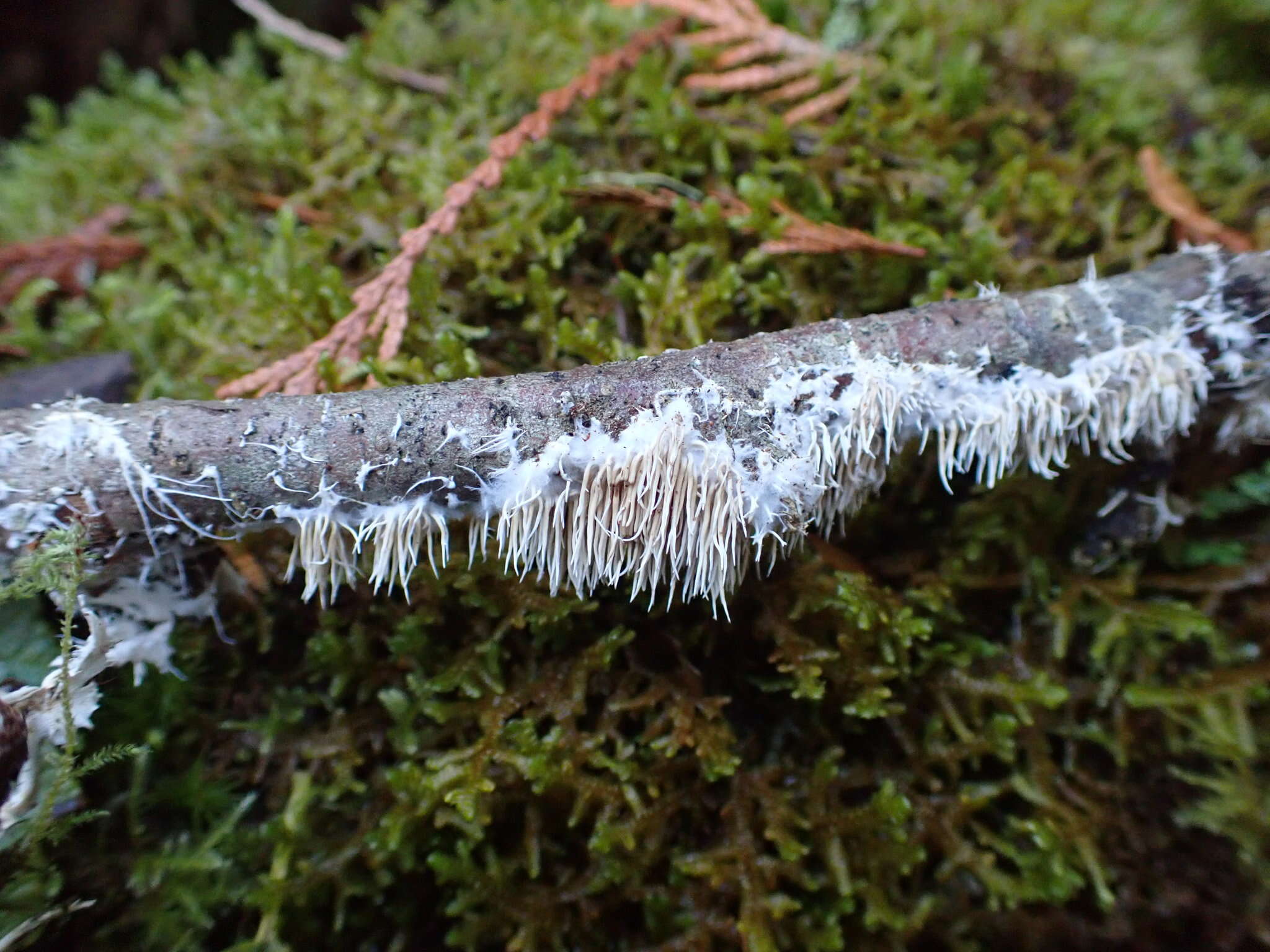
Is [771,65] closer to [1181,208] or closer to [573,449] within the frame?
[1181,208]

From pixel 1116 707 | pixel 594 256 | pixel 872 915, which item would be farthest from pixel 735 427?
pixel 1116 707

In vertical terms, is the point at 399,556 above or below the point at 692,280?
below

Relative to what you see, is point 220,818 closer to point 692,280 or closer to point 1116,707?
point 692,280

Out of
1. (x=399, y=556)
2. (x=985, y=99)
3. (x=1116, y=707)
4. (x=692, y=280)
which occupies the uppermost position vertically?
(x=985, y=99)

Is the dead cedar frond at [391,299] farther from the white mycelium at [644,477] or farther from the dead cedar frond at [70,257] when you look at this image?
the dead cedar frond at [70,257]

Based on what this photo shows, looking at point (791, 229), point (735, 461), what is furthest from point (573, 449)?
point (791, 229)

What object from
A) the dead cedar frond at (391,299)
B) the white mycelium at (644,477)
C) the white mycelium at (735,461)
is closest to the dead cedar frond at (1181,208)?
the white mycelium at (735,461)

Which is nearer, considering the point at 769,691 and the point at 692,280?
the point at 769,691
